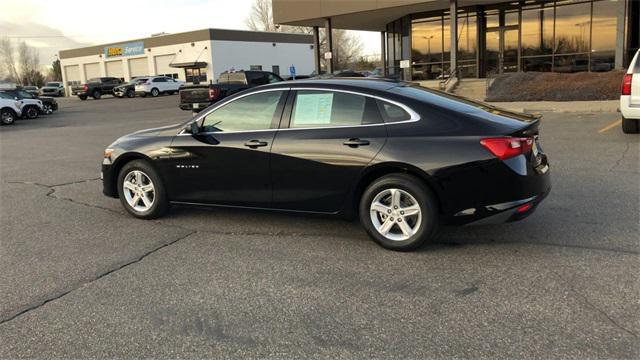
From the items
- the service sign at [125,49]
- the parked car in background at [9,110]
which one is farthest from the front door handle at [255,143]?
the service sign at [125,49]

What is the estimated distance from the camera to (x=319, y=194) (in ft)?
16.5

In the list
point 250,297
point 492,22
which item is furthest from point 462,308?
point 492,22

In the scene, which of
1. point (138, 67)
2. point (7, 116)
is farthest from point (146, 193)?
point (138, 67)

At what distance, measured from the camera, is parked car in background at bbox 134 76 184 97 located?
45.2m

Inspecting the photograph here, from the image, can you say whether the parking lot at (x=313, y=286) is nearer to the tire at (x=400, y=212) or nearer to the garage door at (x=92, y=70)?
the tire at (x=400, y=212)

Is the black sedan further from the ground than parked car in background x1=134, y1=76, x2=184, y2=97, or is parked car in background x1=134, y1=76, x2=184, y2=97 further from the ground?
→ parked car in background x1=134, y1=76, x2=184, y2=97

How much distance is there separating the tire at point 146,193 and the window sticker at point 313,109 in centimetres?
185

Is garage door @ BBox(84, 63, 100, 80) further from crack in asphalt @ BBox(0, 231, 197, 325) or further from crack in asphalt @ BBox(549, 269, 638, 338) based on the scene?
crack in asphalt @ BBox(549, 269, 638, 338)

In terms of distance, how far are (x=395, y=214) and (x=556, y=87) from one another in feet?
53.9

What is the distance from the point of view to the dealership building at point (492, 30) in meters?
24.0

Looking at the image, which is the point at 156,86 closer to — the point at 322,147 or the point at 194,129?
the point at 194,129

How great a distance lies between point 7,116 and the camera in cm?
2280

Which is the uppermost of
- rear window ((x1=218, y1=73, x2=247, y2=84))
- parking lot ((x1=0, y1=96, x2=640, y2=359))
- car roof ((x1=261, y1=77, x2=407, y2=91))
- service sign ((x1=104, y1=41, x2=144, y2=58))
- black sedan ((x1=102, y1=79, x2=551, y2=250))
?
service sign ((x1=104, y1=41, x2=144, y2=58))

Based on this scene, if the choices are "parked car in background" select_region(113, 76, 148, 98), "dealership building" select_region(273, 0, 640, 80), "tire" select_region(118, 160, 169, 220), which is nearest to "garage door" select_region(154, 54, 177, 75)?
"parked car in background" select_region(113, 76, 148, 98)
